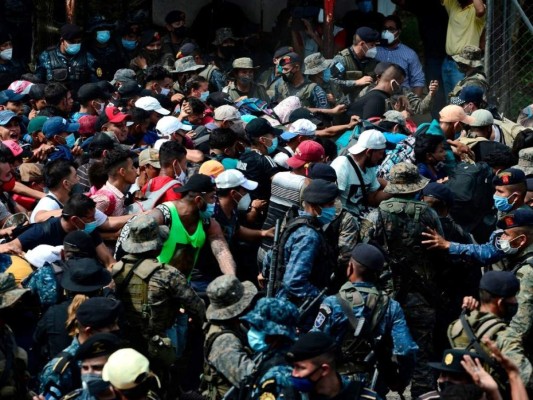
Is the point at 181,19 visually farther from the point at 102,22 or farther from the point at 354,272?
the point at 354,272

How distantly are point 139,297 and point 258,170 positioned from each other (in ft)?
9.02

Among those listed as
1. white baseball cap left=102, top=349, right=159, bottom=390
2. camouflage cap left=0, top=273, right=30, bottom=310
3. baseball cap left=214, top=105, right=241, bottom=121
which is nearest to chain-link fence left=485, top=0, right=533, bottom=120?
baseball cap left=214, top=105, right=241, bottom=121

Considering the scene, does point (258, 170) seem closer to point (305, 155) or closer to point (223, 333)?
point (305, 155)

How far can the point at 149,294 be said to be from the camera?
909 cm

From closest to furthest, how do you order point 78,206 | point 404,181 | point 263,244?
point 78,206 → point 404,181 → point 263,244

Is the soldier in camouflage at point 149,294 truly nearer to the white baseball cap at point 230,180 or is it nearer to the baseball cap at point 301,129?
the white baseball cap at point 230,180

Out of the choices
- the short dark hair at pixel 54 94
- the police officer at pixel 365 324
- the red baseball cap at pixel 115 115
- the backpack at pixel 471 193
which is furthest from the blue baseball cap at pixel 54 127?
the police officer at pixel 365 324

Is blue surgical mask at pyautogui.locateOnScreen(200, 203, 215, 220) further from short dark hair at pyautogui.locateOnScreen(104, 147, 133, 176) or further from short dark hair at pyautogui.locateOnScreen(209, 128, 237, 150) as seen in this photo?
short dark hair at pyautogui.locateOnScreen(209, 128, 237, 150)

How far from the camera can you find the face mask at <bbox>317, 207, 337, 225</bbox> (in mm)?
9922

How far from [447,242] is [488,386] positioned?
299 cm

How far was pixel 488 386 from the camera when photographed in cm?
752

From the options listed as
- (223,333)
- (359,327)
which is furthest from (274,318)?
(359,327)

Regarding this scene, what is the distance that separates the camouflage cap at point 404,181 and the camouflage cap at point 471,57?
5.20m

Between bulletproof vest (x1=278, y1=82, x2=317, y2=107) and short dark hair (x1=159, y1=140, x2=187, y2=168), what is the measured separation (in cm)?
418
